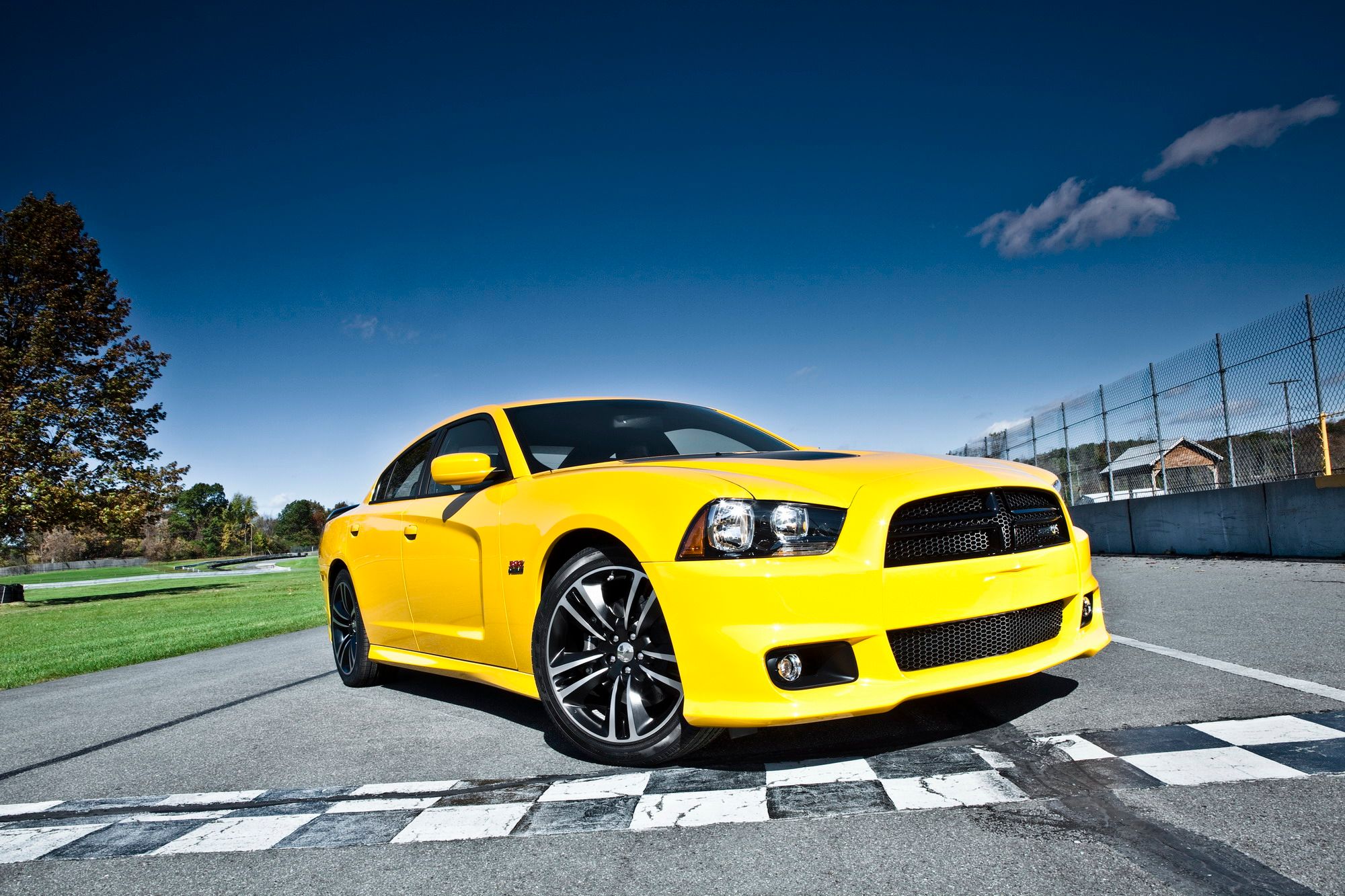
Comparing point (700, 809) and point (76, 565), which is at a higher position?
point (700, 809)

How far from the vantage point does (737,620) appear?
9.21 ft

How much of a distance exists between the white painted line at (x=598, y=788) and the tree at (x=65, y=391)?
76.8ft

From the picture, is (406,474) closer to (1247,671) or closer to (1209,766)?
(1209,766)

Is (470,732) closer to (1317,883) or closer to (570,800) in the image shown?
(570,800)

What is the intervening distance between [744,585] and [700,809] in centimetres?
66

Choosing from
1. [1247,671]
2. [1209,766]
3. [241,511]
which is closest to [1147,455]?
[1247,671]

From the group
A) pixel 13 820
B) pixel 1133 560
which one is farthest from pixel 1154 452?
pixel 13 820

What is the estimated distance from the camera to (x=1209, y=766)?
2.61 meters

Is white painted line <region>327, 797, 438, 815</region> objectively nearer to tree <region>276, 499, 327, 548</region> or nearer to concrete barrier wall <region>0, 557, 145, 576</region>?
concrete barrier wall <region>0, 557, 145, 576</region>

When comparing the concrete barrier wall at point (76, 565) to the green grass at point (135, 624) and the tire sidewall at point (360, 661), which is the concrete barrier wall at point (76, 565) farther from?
the tire sidewall at point (360, 661)

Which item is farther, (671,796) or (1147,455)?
(1147,455)

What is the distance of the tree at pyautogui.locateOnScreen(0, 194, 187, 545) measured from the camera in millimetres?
21859

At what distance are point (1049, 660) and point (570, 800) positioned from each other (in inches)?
67.7

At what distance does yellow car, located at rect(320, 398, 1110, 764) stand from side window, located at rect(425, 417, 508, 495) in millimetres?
37
